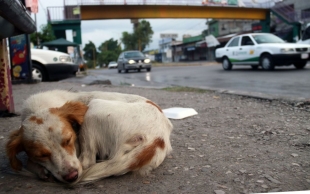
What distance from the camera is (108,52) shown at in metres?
79.6

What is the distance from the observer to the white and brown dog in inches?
75.3

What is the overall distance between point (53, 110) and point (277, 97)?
4294 millimetres

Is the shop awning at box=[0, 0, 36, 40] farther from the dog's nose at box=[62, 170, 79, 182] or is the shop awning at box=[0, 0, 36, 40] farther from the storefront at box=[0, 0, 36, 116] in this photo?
the dog's nose at box=[62, 170, 79, 182]

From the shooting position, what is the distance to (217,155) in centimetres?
255

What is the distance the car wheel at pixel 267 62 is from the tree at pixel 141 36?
2081 inches

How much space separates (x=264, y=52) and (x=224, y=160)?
11.1 meters

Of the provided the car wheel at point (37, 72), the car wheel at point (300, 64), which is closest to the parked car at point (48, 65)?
the car wheel at point (37, 72)

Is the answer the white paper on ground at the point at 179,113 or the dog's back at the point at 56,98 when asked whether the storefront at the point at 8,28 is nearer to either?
the dog's back at the point at 56,98

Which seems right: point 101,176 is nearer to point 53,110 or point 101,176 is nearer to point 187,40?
point 53,110

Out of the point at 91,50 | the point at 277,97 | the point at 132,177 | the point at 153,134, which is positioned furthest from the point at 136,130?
the point at 91,50

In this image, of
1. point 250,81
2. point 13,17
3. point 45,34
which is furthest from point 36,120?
point 45,34

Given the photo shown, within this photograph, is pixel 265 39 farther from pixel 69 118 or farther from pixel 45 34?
pixel 45 34

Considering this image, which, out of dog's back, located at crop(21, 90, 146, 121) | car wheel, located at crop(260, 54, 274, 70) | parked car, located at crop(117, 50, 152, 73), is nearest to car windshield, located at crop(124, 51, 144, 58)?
parked car, located at crop(117, 50, 152, 73)

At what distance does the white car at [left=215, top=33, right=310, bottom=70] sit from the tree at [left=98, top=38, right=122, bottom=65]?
63169 millimetres
